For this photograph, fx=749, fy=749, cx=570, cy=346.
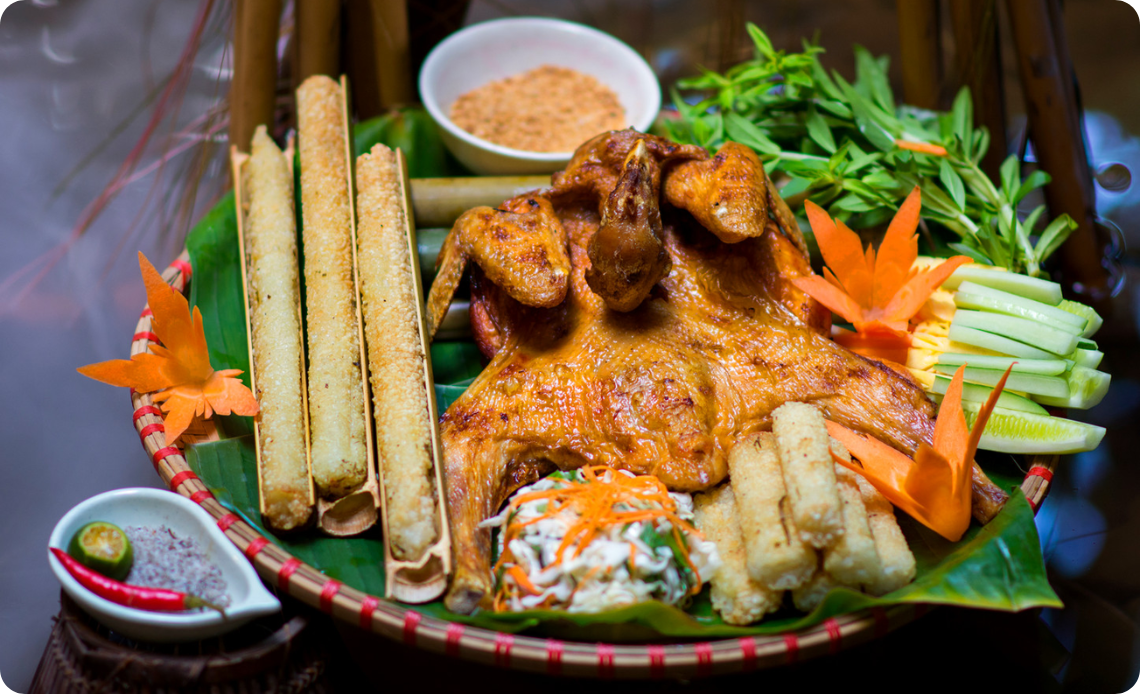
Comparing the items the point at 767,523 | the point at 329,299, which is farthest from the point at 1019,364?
Result: the point at 329,299

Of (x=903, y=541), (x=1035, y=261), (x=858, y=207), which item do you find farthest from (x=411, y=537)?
(x=1035, y=261)

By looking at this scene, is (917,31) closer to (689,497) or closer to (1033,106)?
(1033,106)

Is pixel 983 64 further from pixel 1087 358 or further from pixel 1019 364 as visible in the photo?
pixel 1019 364

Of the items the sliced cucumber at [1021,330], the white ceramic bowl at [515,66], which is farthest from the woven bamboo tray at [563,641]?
the white ceramic bowl at [515,66]

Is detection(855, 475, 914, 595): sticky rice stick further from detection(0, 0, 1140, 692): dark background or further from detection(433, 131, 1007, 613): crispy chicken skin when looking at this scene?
detection(0, 0, 1140, 692): dark background

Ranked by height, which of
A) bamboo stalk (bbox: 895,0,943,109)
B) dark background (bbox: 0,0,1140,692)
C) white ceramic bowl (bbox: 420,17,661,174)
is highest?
bamboo stalk (bbox: 895,0,943,109)

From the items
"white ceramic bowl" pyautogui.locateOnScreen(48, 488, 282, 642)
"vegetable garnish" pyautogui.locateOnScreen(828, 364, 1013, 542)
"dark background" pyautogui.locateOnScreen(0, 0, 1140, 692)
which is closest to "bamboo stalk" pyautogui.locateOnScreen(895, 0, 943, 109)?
"dark background" pyautogui.locateOnScreen(0, 0, 1140, 692)
